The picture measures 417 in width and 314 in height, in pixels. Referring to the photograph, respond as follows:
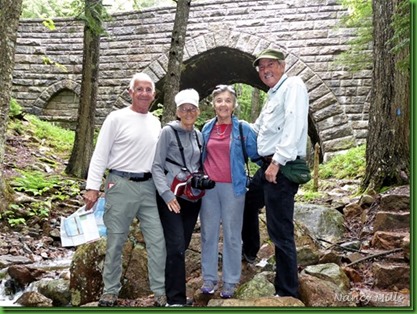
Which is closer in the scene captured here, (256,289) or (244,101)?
(256,289)

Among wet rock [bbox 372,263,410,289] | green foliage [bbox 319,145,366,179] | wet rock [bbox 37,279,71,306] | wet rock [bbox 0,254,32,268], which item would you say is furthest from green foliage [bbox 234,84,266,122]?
wet rock [bbox 372,263,410,289]

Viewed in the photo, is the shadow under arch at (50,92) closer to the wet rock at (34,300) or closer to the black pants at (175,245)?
the wet rock at (34,300)

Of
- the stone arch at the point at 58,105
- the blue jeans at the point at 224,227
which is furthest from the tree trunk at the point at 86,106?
the blue jeans at the point at 224,227

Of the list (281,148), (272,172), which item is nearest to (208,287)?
(272,172)

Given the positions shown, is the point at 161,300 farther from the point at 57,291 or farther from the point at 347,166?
the point at 347,166

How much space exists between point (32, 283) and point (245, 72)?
11.7 m

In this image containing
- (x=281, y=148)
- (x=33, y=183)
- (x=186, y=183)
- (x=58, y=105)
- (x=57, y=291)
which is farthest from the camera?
(x=58, y=105)

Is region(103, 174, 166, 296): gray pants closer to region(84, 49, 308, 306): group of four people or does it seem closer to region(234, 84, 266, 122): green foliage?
region(84, 49, 308, 306): group of four people

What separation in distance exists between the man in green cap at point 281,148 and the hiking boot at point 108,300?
1.34 meters

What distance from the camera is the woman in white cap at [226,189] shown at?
12.4ft

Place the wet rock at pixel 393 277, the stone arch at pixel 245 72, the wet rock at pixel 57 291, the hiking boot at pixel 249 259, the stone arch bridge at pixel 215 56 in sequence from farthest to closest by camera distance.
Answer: the stone arch bridge at pixel 215 56
the stone arch at pixel 245 72
the wet rock at pixel 57 291
the hiking boot at pixel 249 259
the wet rock at pixel 393 277

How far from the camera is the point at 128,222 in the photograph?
12.8ft

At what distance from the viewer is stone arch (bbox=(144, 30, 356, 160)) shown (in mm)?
12484

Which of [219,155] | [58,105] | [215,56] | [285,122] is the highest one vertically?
[215,56]
